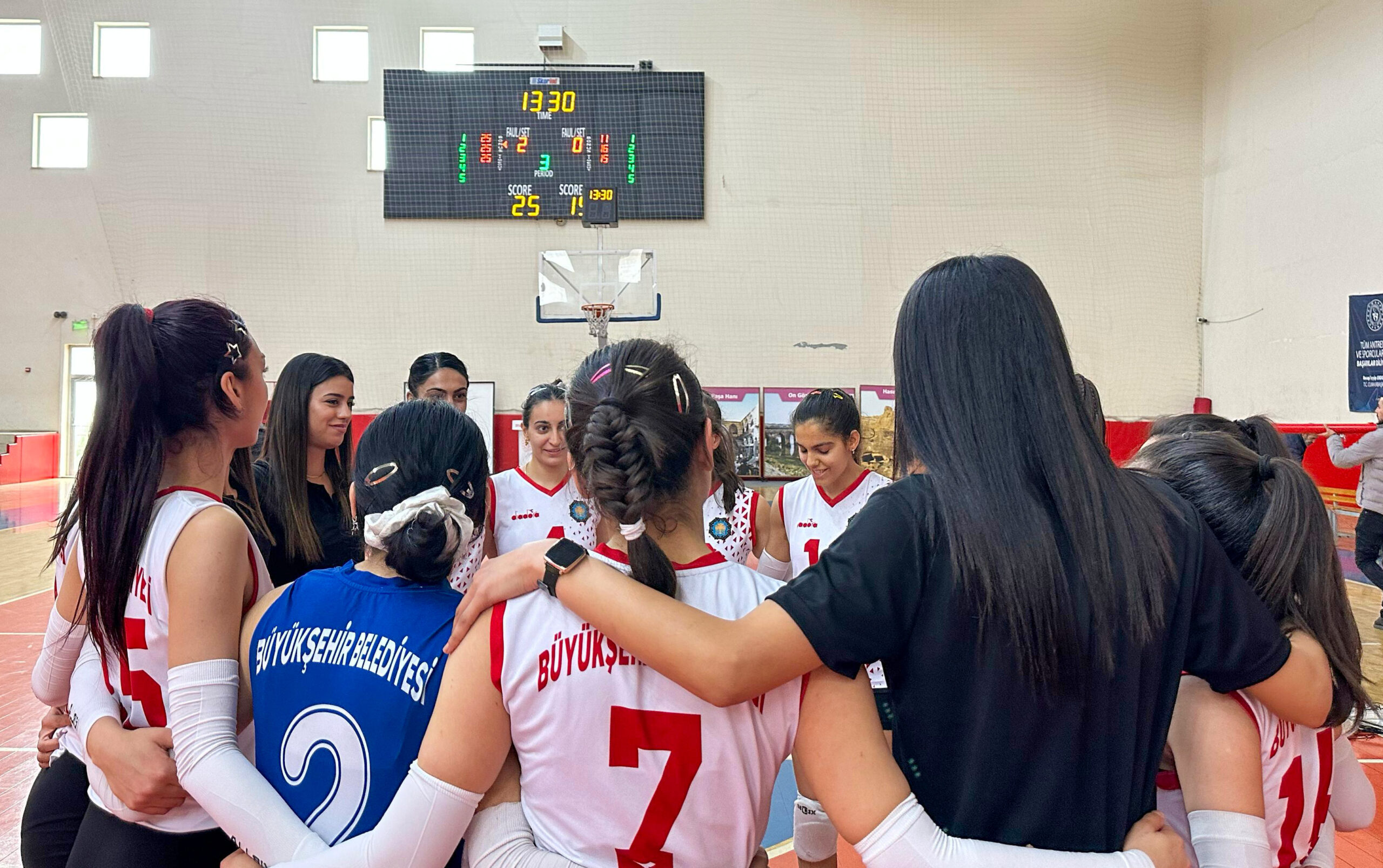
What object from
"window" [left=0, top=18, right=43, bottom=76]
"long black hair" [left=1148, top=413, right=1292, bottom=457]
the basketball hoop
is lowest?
"long black hair" [left=1148, top=413, right=1292, bottom=457]

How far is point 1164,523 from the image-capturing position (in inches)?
36.2

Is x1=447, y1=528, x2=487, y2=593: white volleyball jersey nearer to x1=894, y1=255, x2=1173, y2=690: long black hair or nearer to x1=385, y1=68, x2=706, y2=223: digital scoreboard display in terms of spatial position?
x1=894, y1=255, x2=1173, y2=690: long black hair

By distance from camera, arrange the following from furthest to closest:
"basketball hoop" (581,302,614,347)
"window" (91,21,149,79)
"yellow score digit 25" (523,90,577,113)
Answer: "window" (91,21,149,79), "yellow score digit 25" (523,90,577,113), "basketball hoop" (581,302,614,347)

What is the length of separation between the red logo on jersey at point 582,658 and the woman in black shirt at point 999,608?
3 cm

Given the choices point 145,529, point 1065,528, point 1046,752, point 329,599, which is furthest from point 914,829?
point 145,529

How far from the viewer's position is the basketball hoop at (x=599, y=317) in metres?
7.30

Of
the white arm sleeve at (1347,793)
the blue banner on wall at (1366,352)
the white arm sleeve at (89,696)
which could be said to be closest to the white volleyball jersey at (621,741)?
the white arm sleeve at (89,696)

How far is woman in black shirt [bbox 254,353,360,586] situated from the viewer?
2.01 m

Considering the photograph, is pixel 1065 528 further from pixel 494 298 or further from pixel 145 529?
pixel 494 298

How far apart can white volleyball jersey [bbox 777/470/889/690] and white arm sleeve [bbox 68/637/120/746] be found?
2.18 meters

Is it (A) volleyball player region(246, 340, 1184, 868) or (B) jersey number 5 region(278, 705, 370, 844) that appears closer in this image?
(A) volleyball player region(246, 340, 1184, 868)

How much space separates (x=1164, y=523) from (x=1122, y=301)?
10077 mm

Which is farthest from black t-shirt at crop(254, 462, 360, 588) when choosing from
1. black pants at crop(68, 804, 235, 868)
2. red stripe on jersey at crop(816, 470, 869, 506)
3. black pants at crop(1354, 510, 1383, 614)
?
black pants at crop(1354, 510, 1383, 614)

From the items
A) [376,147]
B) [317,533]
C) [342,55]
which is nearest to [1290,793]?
[317,533]
